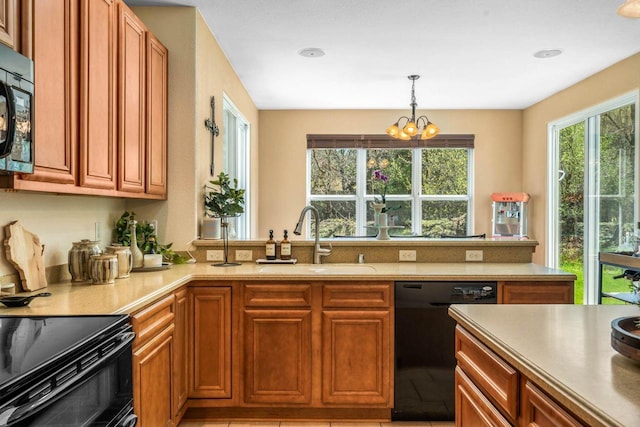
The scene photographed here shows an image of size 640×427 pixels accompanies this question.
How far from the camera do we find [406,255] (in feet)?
11.5

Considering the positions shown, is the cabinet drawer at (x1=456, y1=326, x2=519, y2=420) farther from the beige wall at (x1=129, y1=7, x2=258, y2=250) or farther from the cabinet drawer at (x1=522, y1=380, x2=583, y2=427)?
the beige wall at (x1=129, y1=7, x2=258, y2=250)

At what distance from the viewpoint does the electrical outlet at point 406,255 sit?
138 inches

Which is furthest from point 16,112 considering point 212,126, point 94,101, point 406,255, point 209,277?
point 406,255

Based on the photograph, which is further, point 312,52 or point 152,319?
point 312,52

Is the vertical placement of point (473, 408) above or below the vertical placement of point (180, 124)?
below

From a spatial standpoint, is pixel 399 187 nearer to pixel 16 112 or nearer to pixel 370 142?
pixel 370 142

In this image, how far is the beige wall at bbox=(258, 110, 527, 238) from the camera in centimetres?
690

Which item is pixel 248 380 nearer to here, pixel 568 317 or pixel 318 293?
pixel 318 293

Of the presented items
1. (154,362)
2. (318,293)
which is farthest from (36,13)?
(318,293)

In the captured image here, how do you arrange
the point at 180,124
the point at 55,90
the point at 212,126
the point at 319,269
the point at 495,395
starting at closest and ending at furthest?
1. the point at 495,395
2. the point at 55,90
3. the point at 319,269
4. the point at 180,124
5. the point at 212,126

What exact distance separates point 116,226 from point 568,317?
2603mm

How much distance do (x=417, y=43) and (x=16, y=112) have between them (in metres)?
3.34

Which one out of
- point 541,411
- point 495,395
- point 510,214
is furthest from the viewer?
point 510,214

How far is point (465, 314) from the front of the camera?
5.58 ft
